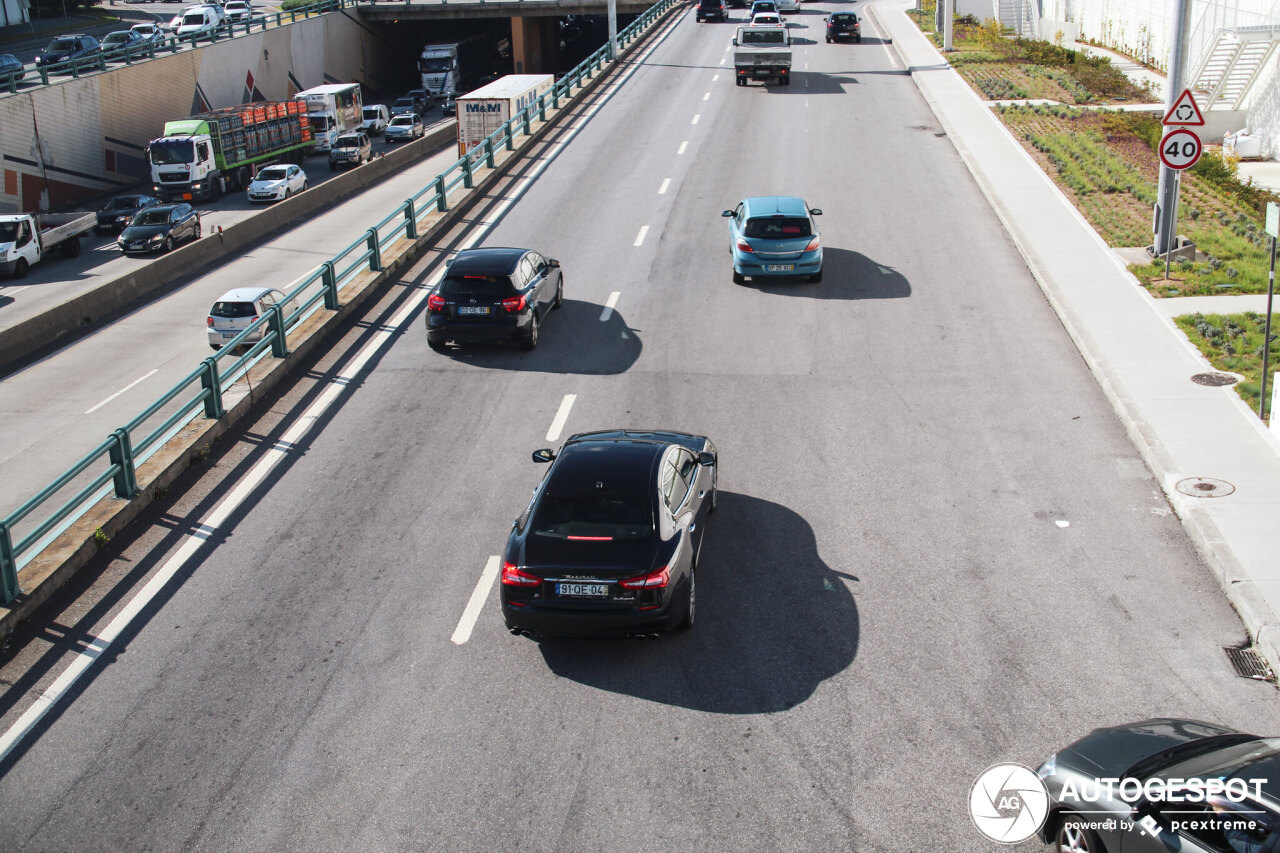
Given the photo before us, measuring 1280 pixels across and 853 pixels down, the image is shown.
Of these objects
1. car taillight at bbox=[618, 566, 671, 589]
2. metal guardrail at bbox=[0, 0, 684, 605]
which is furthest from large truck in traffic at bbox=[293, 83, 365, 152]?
car taillight at bbox=[618, 566, 671, 589]

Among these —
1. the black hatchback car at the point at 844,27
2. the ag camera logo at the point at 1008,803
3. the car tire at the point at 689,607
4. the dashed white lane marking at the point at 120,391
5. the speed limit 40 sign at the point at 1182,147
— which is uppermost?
the black hatchback car at the point at 844,27

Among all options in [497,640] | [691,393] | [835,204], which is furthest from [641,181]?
[497,640]

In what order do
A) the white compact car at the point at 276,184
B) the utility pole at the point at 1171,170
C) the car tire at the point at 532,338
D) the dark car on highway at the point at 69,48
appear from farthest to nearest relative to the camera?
the dark car on highway at the point at 69,48
the white compact car at the point at 276,184
the utility pole at the point at 1171,170
the car tire at the point at 532,338

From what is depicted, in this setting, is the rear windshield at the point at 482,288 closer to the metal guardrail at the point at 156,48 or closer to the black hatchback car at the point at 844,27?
the metal guardrail at the point at 156,48

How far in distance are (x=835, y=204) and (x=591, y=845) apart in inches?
821

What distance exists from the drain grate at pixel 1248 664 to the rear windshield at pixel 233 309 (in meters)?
20.5

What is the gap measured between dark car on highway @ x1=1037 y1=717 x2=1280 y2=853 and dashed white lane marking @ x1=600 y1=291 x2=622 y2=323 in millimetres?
13128

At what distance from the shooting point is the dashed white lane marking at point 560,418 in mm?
14298

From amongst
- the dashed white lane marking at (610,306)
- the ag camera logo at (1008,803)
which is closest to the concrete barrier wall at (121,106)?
the dashed white lane marking at (610,306)

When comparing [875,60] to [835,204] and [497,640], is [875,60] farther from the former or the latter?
[497,640]

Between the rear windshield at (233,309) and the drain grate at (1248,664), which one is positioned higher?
the rear windshield at (233,309)

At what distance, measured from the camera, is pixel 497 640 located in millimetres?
9836

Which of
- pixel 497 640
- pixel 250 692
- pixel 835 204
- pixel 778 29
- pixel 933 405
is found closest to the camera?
pixel 250 692

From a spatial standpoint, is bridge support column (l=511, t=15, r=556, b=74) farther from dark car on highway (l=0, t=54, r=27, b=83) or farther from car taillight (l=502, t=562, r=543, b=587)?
car taillight (l=502, t=562, r=543, b=587)
